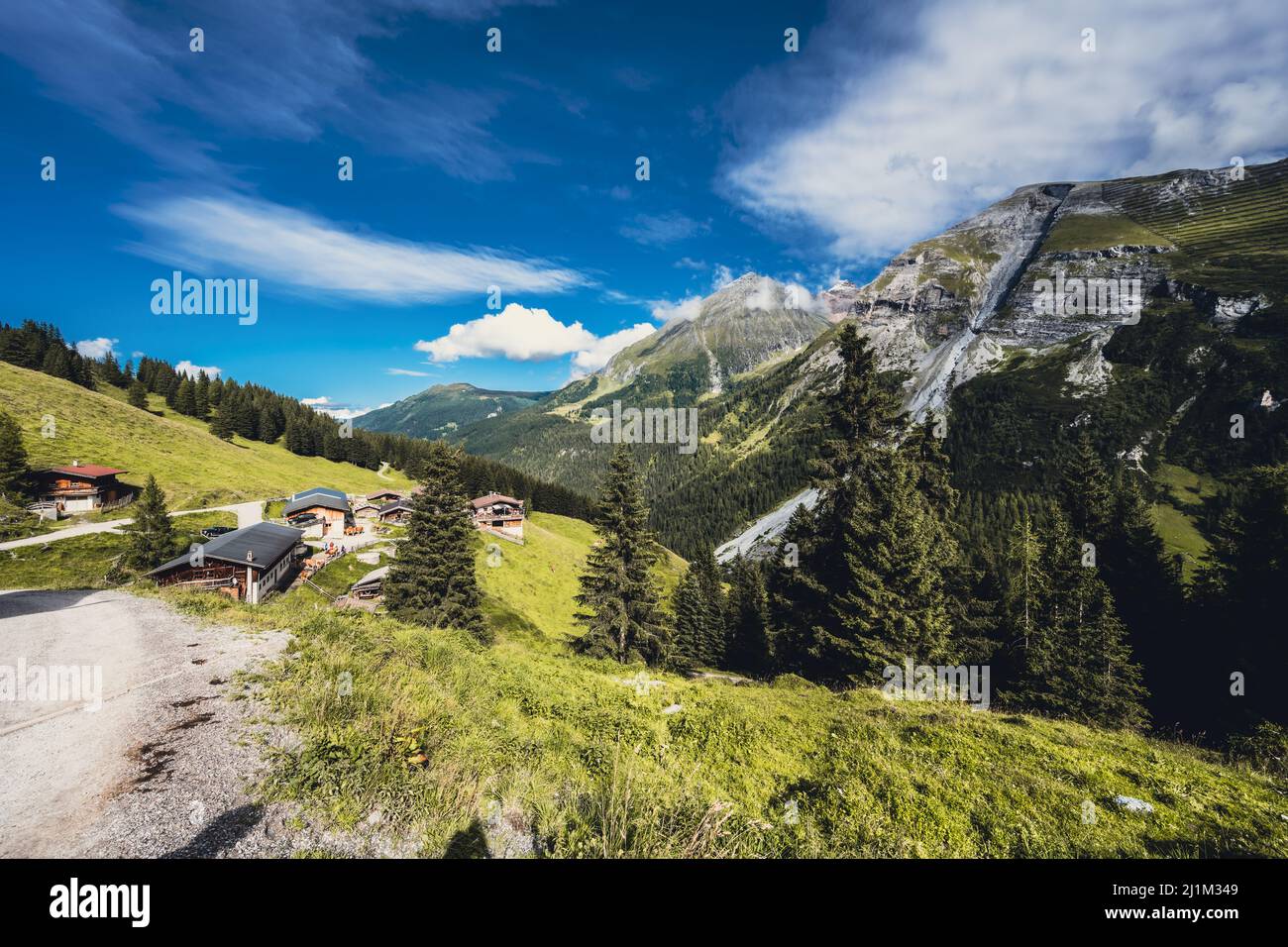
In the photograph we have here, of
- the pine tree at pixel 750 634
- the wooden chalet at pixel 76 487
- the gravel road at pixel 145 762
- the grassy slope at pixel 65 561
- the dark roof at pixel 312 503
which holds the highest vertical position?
the wooden chalet at pixel 76 487

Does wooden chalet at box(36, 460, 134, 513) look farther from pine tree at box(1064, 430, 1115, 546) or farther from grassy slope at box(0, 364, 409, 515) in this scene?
pine tree at box(1064, 430, 1115, 546)

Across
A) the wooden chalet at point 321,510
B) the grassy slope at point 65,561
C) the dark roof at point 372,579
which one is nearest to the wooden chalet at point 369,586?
the dark roof at point 372,579

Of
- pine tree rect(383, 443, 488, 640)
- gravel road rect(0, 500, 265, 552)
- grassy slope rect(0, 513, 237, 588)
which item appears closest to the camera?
pine tree rect(383, 443, 488, 640)

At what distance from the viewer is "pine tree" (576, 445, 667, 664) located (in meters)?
30.8

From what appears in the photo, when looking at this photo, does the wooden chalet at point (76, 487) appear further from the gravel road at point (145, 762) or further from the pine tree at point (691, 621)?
the pine tree at point (691, 621)

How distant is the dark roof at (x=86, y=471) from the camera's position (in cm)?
5567

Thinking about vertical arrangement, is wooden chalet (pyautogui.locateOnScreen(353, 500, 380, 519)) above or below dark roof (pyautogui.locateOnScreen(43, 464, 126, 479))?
below

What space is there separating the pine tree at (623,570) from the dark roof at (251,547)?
32.2 metres

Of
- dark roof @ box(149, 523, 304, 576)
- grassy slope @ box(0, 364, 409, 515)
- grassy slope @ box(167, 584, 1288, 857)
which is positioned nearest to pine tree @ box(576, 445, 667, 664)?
grassy slope @ box(167, 584, 1288, 857)

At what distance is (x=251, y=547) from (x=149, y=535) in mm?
8098

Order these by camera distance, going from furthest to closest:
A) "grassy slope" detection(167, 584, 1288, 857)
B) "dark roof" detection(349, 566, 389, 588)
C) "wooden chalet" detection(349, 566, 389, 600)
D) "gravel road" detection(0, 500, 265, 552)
→ "dark roof" detection(349, 566, 389, 588), "wooden chalet" detection(349, 566, 389, 600), "gravel road" detection(0, 500, 265, 552), "grassy slope" detection(167, 584, 1288, 857)

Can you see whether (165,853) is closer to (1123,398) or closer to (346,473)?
(346,473)

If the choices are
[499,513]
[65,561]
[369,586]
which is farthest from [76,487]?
[499,513]

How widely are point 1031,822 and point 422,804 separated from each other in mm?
9911
